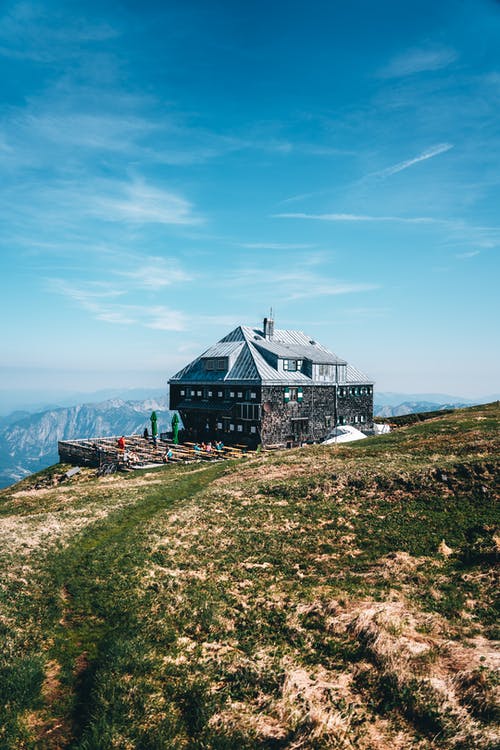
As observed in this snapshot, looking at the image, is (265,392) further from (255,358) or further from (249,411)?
(255,358)

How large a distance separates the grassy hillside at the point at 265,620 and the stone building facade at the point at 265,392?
3190 cm

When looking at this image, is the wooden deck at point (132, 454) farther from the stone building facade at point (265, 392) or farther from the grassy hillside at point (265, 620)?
the grassy hillside at point (265, 620)

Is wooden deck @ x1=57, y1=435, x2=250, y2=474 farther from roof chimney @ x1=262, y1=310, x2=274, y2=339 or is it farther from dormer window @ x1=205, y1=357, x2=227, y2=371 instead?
roof chimney @ x1=262, y1=310, x2=274, y2=339

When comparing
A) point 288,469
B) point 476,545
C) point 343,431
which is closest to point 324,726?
point 476,545

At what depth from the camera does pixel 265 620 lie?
13555 millimetres

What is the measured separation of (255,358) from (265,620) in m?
50.4

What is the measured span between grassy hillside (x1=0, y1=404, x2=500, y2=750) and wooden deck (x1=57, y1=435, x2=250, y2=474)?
77.7 feet

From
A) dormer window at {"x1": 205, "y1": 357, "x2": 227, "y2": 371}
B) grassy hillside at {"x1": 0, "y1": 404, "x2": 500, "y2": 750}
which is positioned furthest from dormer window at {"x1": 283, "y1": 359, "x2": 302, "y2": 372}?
grassy hillside at {"x1": 0, "y1": 404, "x2": 500, "y2": 750}

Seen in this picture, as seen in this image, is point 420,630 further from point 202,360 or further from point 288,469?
point 202,360

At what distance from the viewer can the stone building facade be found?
59.9 metres

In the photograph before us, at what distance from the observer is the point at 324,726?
8.92 meters

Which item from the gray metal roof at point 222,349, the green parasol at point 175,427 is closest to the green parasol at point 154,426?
the green parasol at point 175,427

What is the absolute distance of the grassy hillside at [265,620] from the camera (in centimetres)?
927

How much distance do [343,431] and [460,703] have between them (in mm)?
54724
